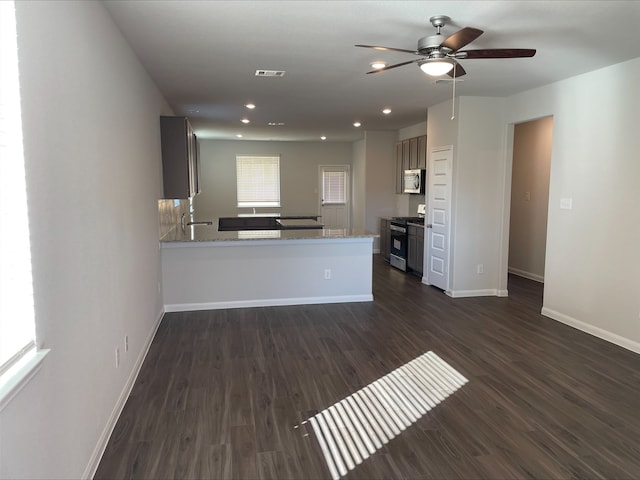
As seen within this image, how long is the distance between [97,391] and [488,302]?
→ 457 centimetres

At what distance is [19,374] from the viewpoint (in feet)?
4.56

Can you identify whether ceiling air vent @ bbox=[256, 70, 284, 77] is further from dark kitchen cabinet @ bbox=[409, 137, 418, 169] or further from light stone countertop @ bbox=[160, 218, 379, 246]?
dark kitchen cabinet @ bbox=[409, 137, 418, 169]

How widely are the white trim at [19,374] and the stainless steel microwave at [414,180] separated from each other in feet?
21.6

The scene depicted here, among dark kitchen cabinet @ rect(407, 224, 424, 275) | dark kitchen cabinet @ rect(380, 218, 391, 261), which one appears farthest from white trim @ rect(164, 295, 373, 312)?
dark kitchen cabinet @ rect(380, 218, 391, 261)

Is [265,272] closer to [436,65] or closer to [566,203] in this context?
[436,65]

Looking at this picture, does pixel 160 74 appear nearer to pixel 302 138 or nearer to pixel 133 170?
pixel 133 170

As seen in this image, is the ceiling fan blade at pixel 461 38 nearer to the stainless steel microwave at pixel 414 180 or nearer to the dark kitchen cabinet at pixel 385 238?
the stainless steel microwave at pixel 414 180

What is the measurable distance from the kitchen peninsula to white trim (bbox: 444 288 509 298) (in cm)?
114

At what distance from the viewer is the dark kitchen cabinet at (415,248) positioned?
6.63 m

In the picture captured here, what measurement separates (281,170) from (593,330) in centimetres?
779

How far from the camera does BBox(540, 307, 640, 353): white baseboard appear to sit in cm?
380

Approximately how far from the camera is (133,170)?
10.9ft

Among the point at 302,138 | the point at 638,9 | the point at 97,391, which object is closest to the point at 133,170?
the point at 97,391

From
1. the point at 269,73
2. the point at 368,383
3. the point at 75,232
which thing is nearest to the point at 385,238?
the point at 269,73
